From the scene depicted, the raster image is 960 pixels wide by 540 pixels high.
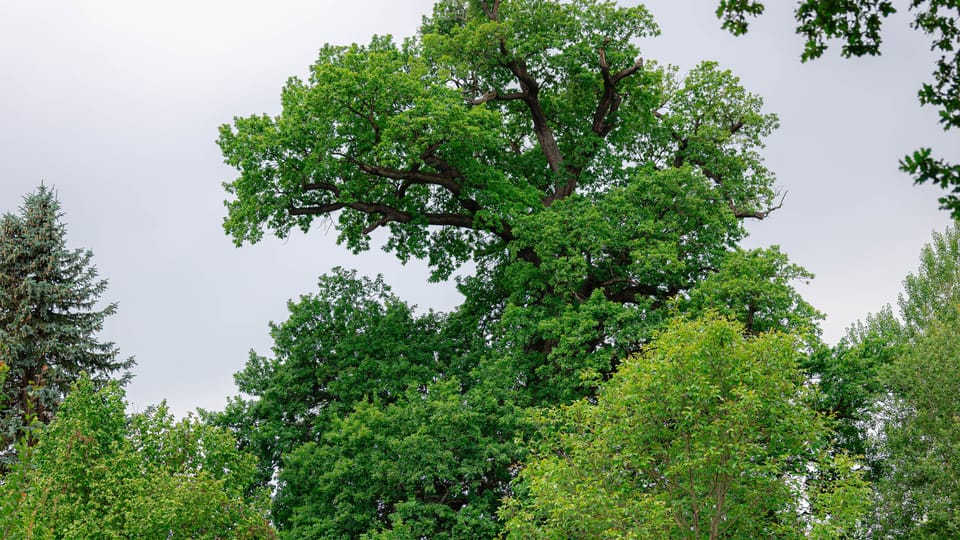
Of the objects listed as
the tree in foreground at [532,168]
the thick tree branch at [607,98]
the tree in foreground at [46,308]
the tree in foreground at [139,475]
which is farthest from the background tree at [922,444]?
the tree in foreground at [46,308]

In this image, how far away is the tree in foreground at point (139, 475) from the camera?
1989cm

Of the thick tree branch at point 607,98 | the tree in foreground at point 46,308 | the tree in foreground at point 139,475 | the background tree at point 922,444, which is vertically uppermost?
the thick tree branch at point 607,98

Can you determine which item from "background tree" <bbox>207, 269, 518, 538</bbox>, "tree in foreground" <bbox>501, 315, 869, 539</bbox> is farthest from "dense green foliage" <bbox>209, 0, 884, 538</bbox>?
"tree in foreground" <bbox>501, 315, 869, 539</bbox>

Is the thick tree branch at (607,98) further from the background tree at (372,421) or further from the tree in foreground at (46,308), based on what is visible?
the tree in foreground at (46,308)

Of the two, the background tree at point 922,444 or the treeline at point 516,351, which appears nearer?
the treeline at point 516,351

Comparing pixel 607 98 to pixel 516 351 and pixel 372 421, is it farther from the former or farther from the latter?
pixel 372 421

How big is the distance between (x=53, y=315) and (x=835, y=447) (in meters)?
A: 25.6

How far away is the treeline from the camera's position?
19734 mm

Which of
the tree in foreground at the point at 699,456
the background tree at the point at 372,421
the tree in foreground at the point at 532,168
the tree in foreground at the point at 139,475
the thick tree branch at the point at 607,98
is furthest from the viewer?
the thick tree branch at the point at 607,98

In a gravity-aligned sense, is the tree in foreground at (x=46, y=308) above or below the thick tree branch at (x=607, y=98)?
below

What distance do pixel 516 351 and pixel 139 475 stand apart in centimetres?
1048

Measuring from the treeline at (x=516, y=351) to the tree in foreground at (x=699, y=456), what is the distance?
0.07 metres

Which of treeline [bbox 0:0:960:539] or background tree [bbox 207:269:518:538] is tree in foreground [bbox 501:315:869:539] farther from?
background tree [bbox 207:269:518:538]

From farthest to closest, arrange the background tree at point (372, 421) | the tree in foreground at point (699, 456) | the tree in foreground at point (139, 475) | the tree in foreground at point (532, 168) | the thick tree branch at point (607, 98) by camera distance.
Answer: the thick tree branch at point (607, 98) → the tree in foreground at point (532, 168) → the background tree at point (372, 421) → the tree in foreground at point (139, 475) → the tree in foreground at point (699, 456)
